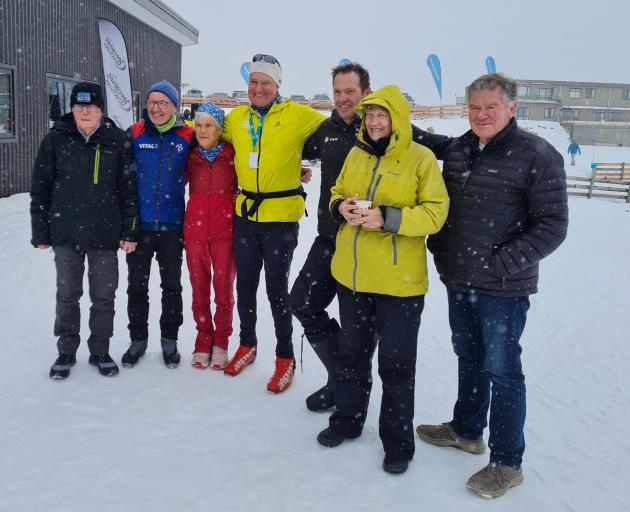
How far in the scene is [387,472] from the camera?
9.11 ft

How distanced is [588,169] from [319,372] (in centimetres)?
3478

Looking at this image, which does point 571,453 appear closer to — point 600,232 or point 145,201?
point 145,201

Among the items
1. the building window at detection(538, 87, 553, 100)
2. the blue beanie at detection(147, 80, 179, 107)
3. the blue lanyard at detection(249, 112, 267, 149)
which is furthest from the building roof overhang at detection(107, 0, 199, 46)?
the building window at detection(538, 87, 553, 100)

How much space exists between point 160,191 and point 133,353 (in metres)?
1.27

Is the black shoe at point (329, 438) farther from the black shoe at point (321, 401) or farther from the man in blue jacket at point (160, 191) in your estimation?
the man in blue jacket at point (160, 191)

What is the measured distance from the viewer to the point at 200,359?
398cm

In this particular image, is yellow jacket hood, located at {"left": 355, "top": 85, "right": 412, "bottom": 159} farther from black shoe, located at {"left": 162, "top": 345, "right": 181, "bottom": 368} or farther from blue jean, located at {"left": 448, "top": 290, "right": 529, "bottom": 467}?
black shoe, located at {"left": 162, "top": 345, "right": 181, "bottom": 368}

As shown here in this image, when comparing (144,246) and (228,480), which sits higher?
(144,246)

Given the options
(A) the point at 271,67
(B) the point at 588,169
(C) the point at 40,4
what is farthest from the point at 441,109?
(A) the point at 271,67

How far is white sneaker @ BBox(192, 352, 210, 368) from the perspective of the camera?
3.96 m

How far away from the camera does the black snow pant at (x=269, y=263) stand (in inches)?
141

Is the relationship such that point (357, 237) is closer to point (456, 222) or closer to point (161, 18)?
point (456, 222)

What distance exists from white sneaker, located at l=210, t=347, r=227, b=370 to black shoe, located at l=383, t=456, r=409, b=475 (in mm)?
1622

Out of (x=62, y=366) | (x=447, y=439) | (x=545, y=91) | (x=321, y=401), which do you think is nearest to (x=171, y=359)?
(x=62, y=366)
